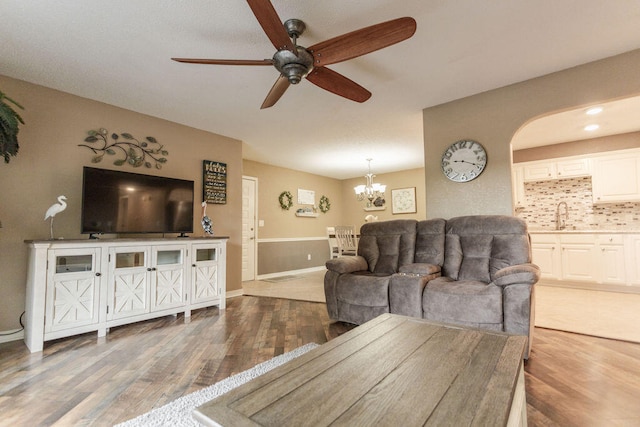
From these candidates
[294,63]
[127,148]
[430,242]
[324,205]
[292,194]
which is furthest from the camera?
[324,205]

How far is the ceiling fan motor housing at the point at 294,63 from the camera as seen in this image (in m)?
1.84

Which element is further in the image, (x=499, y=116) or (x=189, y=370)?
(x=499, y=116)

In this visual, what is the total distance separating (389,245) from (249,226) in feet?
11.2

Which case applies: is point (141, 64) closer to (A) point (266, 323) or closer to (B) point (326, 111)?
(B) point (326, 111)

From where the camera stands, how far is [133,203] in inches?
128

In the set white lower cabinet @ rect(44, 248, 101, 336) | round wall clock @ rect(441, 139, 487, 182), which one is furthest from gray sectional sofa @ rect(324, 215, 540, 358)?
white lower cabinet @ rect(44, 248, 101, 336)

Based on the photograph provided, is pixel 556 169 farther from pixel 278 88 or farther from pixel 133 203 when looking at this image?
pixel 133 203

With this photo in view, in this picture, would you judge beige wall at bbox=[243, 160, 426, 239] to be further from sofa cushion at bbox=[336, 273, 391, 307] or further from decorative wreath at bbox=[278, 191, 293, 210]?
sofa cushion at bbox=[336, 273, 391, 307]

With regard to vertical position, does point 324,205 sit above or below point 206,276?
above

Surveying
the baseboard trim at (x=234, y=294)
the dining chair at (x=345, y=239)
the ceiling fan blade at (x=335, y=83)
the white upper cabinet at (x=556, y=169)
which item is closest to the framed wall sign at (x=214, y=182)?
the baseboard trim at (x=234, y=294)

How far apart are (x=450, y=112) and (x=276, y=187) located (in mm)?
4029

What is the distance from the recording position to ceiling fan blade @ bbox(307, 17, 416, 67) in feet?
5.32

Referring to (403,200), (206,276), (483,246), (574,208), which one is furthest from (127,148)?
(574,208)

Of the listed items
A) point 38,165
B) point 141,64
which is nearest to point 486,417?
point 141,64
